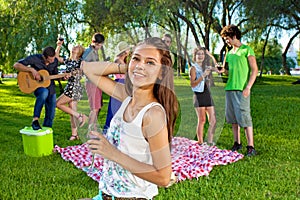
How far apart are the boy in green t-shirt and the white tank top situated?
345 cm

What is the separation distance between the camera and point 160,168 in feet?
4.40

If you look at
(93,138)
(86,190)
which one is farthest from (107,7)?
(93,138)

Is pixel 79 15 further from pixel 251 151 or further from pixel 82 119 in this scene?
pixel 82 119

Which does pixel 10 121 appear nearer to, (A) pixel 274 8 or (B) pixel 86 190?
(B) pixel 86 190

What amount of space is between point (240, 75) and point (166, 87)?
11.9 ft

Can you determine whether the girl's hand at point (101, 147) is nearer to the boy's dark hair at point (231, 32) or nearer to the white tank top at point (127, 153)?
the white tank top at point (127, 153)

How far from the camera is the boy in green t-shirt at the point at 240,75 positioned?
15.8 feet

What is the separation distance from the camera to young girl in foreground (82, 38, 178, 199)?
1329 mm

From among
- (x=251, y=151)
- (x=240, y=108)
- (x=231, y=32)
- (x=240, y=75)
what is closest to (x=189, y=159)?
(x=251, y=151)

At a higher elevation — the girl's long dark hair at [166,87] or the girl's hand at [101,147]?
the girl's long dark hair at [166,87]

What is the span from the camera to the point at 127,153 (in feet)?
4.76

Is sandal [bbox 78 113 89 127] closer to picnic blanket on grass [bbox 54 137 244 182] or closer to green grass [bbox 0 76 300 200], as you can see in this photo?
green grass [bbox 0 76 300 200]

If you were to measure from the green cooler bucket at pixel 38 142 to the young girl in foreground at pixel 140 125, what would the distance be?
349cm

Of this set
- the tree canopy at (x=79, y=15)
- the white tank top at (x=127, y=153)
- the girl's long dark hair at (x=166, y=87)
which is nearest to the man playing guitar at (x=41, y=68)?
the white tank top at (x=127, y=153)
